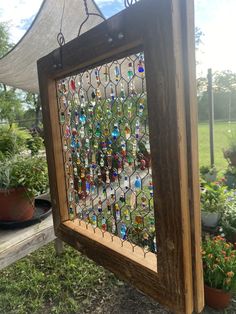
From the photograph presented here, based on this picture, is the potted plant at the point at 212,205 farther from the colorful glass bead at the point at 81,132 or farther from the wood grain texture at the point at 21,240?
the colorful glass bead at the point at 81,132

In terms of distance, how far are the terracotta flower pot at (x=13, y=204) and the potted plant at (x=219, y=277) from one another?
42.8 inches

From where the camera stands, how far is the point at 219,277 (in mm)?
1386

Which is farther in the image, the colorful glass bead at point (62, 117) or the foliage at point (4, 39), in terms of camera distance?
the foliage at point (4, 39)

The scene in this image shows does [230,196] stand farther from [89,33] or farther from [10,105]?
[10,105]

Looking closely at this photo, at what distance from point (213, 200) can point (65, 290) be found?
1.20 meters

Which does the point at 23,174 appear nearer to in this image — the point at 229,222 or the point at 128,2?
the point at 128,2

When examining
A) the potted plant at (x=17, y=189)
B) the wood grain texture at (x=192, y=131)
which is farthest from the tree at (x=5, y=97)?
the wood grain texture at (x=192, y=131)

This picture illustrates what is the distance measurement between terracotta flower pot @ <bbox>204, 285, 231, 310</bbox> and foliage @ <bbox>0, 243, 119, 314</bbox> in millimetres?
580

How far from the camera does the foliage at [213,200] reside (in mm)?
1895

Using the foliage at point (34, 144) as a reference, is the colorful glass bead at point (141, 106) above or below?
above

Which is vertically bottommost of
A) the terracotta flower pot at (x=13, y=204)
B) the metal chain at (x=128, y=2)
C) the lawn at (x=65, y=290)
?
the lawn at (x=65, y=290)

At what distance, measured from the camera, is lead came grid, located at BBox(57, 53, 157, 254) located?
878 mm

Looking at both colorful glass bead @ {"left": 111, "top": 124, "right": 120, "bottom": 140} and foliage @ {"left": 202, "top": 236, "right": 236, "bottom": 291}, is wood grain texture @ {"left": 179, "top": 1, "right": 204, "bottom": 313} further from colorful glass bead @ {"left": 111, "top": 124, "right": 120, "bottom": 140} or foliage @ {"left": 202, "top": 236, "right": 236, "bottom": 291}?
foliage @ {"left": 202, "top": 236, "right": 236, "bottom": 291}

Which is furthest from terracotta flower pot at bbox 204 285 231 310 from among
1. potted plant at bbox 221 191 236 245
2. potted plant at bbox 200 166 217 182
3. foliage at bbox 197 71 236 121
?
foliage at bbox 197 71 236 121
